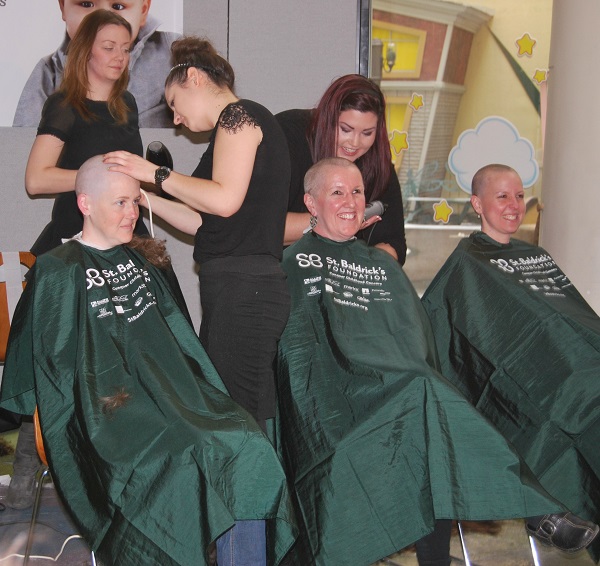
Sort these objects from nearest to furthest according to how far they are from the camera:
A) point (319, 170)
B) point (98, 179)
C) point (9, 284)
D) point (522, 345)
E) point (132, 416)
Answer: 1. point (132, 416)
2. point (98, 179)
3. point (319, 170)
4. point (522, 345)
5. point (9, 284)

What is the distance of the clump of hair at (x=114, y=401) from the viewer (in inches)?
83.3

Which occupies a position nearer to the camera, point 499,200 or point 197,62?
point 197,62

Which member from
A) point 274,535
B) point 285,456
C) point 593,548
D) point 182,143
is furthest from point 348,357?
point 182,143

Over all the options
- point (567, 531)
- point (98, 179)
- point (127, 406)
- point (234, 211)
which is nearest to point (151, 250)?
point (98, 179)

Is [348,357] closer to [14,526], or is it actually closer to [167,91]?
[167,91]

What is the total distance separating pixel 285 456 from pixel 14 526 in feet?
3.71

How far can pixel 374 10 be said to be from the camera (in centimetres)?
448

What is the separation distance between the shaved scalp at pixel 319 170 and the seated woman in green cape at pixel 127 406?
489 mm

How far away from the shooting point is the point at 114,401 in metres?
2.13

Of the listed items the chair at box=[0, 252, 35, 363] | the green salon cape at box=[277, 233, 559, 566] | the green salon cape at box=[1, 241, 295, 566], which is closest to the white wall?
the green salon cape at box=[277, 233, 559, 566]

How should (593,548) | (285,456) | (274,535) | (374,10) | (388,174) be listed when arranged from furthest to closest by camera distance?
1. (374,10)
2. (388,174)
3. (593,548)
4. (285,456)
5. (274,535)

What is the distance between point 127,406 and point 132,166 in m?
0.62

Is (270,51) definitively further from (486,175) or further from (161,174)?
(161,174)

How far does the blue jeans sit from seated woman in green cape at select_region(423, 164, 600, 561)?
909mm
